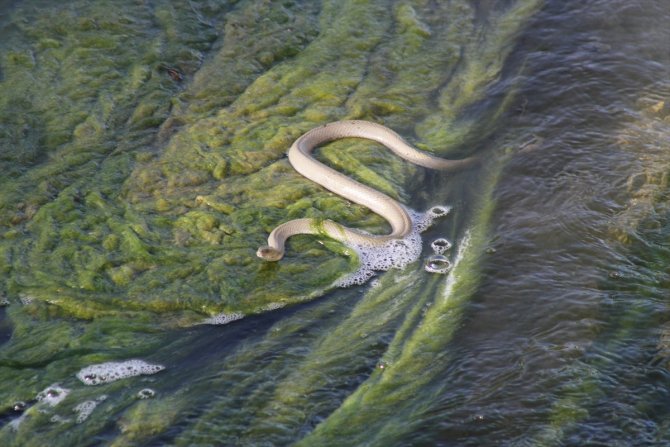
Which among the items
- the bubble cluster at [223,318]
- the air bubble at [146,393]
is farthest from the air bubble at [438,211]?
the air bubble at [146,393]

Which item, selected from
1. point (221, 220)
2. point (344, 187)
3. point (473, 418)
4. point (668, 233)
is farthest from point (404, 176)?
point (473, 418)

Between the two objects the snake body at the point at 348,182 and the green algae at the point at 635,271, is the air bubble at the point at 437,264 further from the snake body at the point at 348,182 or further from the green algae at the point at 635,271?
the green algae at the point at 635,271

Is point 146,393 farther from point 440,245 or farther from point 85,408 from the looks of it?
point 440,245

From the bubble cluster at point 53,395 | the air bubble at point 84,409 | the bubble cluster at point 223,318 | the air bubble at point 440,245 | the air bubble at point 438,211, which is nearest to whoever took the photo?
the air bubble at point 84,409

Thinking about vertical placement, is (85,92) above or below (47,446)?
above

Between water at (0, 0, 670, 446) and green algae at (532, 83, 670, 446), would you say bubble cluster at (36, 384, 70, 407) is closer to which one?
water at (0, 0, 670, 446)

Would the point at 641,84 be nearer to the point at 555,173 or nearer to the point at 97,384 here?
the point at 555,173
